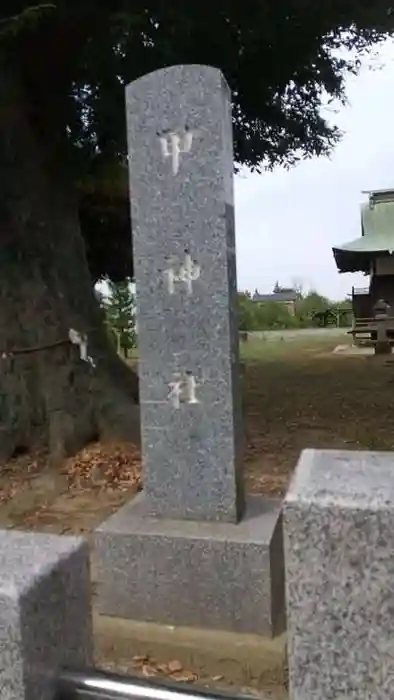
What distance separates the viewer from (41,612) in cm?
122

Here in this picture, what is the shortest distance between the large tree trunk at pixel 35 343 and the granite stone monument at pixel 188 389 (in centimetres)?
237

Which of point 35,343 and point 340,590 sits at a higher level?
point 35,343

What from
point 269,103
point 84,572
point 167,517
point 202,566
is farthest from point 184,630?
point 269,103

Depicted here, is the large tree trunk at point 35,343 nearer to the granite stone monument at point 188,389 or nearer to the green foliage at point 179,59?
the green foliage at point 179,59

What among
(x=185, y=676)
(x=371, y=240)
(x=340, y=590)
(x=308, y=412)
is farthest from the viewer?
(x=371, y=240)

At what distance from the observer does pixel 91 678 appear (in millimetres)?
1253

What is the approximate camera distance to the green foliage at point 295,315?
29031 millimetres

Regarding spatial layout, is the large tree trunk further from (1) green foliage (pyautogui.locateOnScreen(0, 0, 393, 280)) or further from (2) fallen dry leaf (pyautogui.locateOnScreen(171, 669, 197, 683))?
(2) fallen dry leaf (pyautogui.locateOnScreen(171, 669, 197, 683))

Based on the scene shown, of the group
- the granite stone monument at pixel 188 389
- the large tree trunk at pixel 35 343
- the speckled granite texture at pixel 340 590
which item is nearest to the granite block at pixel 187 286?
the granite stone monument at pixel 188 389

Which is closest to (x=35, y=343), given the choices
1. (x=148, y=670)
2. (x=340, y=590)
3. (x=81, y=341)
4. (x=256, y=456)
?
(x=81, y=341)

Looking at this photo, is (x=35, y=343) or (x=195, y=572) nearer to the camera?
(x=195, y=572)

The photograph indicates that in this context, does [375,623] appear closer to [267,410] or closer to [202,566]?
[202,566]

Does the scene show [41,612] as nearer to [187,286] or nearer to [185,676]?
[185,676]

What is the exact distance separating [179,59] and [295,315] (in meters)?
26.2
